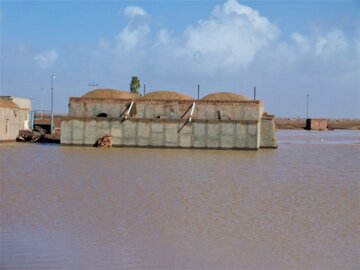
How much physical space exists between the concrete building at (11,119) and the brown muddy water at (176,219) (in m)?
15.9

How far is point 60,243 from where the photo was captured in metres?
8.66

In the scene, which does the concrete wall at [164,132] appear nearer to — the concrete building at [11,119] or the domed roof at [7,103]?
the concrete building at [11,119]

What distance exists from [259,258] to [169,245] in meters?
1.43

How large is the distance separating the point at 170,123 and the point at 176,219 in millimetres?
23672

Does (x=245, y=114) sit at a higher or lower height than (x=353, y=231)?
higher

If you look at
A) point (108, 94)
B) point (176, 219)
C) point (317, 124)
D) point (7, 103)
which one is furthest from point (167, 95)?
point (317, 124)

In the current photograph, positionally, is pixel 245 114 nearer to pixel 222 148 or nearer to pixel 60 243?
pixel 222 148

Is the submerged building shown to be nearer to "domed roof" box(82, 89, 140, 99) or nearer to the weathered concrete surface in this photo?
the weathered concrete surface

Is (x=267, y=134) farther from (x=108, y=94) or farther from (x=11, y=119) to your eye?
(x=11, y=119)

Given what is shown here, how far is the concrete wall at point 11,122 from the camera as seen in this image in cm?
3541

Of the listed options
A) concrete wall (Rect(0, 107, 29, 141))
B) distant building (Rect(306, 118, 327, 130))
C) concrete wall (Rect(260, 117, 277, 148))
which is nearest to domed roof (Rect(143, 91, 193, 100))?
concrete wall (Rect(260, 117, 277, 148))

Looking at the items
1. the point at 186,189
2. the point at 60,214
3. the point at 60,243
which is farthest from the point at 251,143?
the point at 60,243

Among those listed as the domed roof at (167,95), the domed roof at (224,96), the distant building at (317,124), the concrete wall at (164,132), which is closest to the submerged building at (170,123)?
the concrete wall at (164,132)

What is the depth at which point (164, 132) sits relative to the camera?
3441 cm
